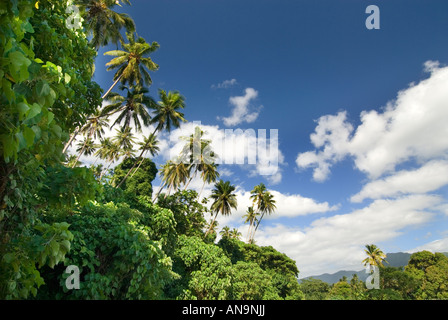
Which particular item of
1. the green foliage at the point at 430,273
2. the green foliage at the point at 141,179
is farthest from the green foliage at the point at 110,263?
the green foliage at the point at 430,273

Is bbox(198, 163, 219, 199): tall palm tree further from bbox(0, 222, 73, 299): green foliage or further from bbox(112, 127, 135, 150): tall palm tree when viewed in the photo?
bbox(0, 222, 73, 299): green foliage

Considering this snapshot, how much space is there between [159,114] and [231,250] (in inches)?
673

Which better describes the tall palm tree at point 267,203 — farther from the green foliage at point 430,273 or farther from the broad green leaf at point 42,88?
the broad green leaf at point 42,88

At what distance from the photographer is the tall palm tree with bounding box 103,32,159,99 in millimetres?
21156

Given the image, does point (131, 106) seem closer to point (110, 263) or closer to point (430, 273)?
point (110, 263)

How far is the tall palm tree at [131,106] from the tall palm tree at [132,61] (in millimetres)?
733

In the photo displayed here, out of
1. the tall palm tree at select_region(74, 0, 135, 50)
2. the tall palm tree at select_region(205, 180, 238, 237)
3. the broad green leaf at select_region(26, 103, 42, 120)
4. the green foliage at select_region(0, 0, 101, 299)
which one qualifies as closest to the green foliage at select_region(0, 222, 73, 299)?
the green foliage at select_region(0, 0, 101, 299)

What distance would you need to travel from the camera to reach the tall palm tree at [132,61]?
833 inches

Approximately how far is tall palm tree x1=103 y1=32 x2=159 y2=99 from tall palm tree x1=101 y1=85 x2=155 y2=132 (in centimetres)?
73

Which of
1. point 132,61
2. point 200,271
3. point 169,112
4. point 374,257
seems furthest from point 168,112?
point 374,257

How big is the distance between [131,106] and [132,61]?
3.79 meters

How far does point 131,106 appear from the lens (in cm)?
2291
